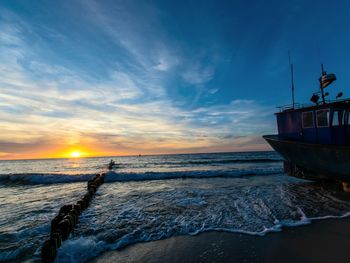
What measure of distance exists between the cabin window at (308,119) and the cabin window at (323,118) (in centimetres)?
34

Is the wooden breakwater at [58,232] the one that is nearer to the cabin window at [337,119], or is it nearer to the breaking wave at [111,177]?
the cabin window at [337,119]

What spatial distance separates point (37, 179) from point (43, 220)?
17.9 metres

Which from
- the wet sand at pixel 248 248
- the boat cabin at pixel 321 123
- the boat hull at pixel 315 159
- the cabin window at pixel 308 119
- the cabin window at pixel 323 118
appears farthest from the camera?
the cabin window at pixel 308 119

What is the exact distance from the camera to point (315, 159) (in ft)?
36.6

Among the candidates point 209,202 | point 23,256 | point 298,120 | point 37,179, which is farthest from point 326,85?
point 37,179

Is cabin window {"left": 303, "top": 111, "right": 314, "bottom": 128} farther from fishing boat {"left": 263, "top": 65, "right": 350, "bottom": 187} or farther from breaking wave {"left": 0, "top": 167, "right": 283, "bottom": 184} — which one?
breaking wave {"left": 0, "top": 167, "right": 283, "bottom": 184}

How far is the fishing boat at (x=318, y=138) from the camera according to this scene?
10320mm

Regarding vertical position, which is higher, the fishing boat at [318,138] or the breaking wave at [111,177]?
the fishing boat at [318,138]

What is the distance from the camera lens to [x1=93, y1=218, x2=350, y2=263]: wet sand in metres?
4.69

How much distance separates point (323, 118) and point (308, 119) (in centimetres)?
82

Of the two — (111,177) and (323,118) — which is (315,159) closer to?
(323,118)

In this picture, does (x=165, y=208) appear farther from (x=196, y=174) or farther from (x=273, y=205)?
(x=196, y=174)

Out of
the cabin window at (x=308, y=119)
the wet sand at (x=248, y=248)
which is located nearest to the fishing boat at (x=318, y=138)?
the cabin window at (x=308, y=119)

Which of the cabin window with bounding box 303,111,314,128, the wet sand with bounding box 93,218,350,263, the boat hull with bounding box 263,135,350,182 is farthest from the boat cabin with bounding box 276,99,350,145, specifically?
the wet sand with bounding box 93,218,350,263
